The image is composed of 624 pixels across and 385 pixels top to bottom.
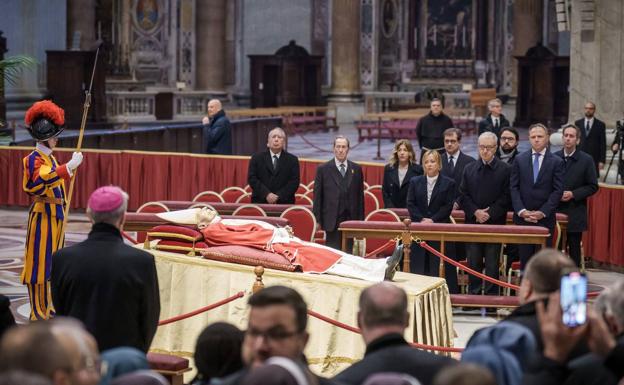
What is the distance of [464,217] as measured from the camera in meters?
12.2

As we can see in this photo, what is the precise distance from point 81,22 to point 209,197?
56.5ft

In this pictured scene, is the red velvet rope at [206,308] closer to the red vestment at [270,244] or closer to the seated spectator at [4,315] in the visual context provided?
the red vestment at [270,244]

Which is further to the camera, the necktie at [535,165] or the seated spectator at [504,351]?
the necktie at [535,165]

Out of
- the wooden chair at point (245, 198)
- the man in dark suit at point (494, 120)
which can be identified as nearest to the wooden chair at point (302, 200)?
the wooden chair at point (245, 198)

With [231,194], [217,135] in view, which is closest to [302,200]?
[231,194]

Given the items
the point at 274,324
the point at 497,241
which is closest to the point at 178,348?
the point at 497,241

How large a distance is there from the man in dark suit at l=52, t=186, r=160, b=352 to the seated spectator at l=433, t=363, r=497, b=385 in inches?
119

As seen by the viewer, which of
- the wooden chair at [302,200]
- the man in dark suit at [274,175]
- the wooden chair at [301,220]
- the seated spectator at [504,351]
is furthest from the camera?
the wooden chair at [302,200]

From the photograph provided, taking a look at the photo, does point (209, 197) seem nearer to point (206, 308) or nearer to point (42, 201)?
point (42, 201)

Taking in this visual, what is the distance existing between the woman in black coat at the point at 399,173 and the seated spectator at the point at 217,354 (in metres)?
8.02

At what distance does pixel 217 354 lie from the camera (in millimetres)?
4457

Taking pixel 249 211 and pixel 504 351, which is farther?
pixel 249 211

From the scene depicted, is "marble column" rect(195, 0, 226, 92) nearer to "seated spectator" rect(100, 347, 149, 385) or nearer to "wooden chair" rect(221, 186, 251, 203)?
"wooden chair" rect(221, 186, 251, 203)

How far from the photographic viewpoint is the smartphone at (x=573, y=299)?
13.8 feet
